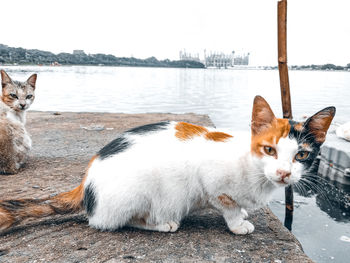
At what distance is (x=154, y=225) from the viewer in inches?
87.0

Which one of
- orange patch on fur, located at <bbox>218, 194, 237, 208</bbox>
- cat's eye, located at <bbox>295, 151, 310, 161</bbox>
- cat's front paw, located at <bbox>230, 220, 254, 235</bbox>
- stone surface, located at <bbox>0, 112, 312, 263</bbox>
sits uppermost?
cat's eye, located at <bbox>295, 151, 310, 161</bbox>

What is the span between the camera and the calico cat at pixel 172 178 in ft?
6.35

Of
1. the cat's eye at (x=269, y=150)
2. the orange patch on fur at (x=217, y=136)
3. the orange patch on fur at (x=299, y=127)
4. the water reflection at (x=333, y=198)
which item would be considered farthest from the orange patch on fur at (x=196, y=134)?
the water reflection at (x=333, y=198)

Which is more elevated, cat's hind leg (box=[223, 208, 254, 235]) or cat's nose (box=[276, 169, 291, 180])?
cat's nose (box=[276, 169, 291, 180])

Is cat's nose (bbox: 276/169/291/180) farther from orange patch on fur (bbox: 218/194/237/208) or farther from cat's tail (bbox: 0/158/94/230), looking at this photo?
cat's tail (bbox: 0/158/94/230)

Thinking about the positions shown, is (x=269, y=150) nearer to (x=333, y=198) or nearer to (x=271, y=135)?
(x=271, y=135)

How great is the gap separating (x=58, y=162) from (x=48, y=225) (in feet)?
6.71

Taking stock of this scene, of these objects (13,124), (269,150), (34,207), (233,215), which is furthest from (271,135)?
(13,124)

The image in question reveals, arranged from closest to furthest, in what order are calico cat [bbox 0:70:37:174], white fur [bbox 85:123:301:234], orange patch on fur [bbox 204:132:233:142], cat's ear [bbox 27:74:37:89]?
1. white fur [bbox 85:123:301:234]
2. orange patch on fur [bbox 204:132:233:142]
3. calico cat [bbox 0:70:37:174]
4. cat's ear [bbox 27:74:37:89]

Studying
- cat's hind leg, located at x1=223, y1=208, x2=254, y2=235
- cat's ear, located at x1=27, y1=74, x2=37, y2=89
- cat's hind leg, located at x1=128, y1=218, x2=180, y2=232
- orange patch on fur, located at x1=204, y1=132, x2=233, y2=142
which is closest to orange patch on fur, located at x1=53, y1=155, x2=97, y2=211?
cat's hind leg, located at x1=128, y1=218, x2=180, y2=232

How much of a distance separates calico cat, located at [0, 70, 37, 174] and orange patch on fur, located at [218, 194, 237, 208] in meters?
2.89

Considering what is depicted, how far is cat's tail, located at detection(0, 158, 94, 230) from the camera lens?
79.7 inches

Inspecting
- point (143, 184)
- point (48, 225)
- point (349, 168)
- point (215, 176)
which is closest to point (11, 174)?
point (48, 225)

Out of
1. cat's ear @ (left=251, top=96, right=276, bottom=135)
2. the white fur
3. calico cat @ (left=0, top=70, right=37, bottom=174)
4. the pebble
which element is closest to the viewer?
cat's ear @ (left=251, top=96, right=276, bottom=135)
